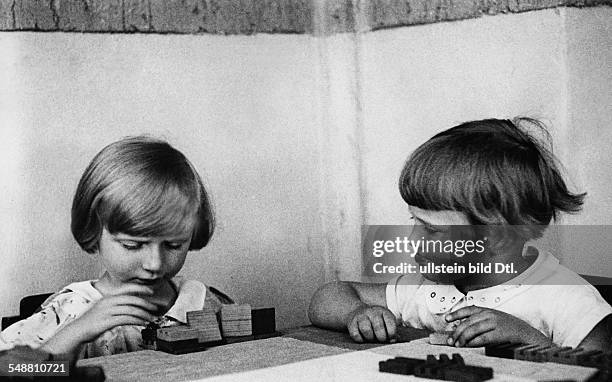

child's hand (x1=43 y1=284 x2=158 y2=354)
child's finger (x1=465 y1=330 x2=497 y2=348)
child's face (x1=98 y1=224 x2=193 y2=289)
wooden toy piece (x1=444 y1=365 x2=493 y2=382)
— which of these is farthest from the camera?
child's face (x1=98 y1=224 x2=193 y2=289)

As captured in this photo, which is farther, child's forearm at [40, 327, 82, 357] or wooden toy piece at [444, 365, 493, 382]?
child's forearm at [40, 327, 82, 357]

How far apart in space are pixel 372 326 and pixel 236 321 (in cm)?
23

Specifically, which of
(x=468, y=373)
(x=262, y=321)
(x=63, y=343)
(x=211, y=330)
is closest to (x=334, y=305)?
(x=262, y=321)

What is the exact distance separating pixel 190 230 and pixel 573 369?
762mm

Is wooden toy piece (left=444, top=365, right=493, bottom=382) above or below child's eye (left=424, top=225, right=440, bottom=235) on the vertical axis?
below

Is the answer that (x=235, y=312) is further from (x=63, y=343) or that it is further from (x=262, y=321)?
(x=63, y=343)

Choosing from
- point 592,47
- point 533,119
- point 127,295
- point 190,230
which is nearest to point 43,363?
point 127,295

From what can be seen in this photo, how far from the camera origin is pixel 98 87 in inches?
68.7

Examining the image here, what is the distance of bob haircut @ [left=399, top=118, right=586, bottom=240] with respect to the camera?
1624 millimetres

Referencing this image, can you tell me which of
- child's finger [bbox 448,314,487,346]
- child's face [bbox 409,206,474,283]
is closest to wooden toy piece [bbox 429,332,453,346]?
child's finger [bbox 448,314,487,346]

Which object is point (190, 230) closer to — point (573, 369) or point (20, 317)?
point (20, 317)

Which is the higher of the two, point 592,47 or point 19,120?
point 592,47

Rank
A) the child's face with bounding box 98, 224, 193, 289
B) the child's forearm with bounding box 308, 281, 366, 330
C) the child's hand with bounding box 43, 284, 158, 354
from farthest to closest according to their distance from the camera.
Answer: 1. the child's forearm with bounding box 308, 281, 366, 330
2. the child's face with bounding box 98, 224, 193, 289
3. the child's hand with bounding box 43, 284, 158, 354

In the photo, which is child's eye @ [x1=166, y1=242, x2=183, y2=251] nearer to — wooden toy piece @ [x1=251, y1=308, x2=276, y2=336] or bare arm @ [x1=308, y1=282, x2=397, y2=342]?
→ wooden toy piece @ [x1=251, y1=308, x2=276, y2=336]
